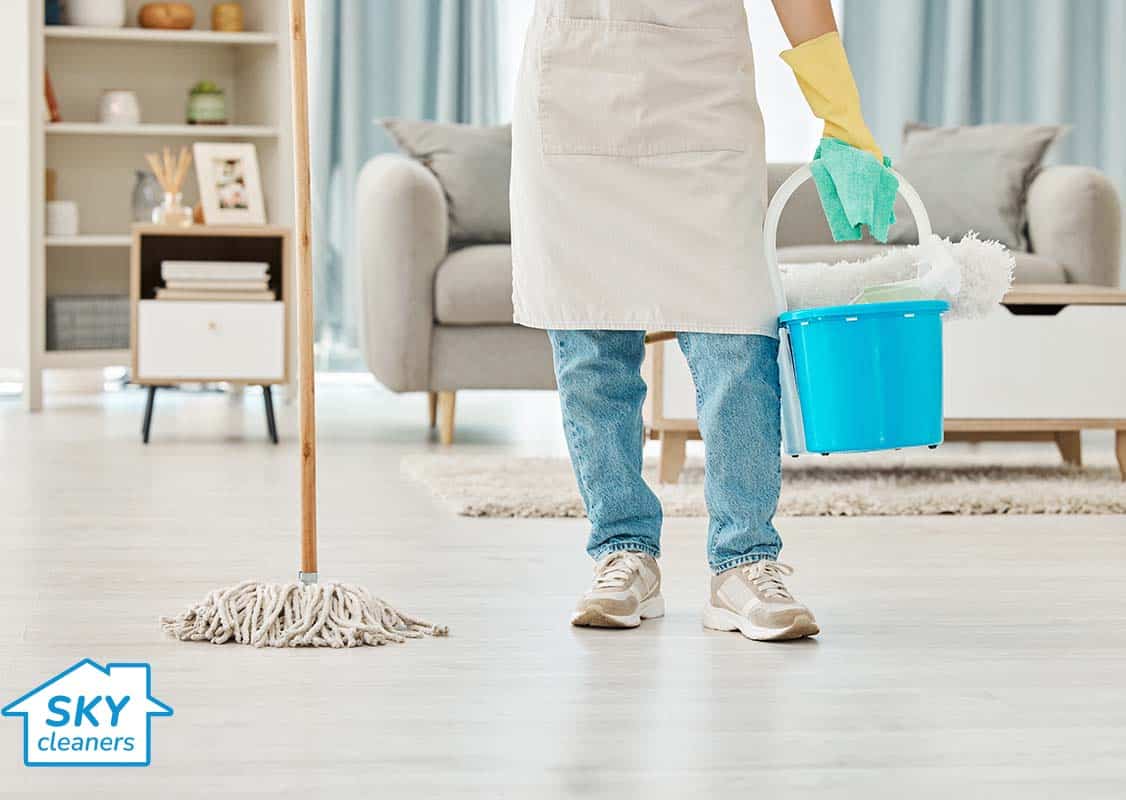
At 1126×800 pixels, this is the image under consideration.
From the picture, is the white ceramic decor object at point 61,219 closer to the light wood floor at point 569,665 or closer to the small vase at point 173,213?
the small vase at point 173,213

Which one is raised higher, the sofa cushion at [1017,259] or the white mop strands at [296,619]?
the sofa cushion at [1017,259]

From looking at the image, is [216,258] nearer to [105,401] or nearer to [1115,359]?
[105,401]

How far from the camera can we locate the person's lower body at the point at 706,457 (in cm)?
164

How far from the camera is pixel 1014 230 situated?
4.02 meters

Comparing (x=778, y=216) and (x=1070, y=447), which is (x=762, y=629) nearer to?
(x=778, y=216)

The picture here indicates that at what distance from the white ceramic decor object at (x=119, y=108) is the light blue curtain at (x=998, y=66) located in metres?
2.55

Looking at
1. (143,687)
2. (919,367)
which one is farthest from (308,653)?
(919,367)

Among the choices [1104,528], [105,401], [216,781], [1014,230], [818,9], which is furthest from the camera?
[105,401]

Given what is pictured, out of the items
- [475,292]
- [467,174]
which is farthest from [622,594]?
[467,174]

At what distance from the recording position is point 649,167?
1.64 meters

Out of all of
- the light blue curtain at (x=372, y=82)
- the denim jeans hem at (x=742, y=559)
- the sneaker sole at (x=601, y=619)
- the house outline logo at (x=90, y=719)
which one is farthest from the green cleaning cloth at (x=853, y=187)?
the light blue curtain at (x=372, y=82)

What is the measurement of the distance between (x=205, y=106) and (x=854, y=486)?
289cm

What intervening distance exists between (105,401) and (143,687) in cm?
410

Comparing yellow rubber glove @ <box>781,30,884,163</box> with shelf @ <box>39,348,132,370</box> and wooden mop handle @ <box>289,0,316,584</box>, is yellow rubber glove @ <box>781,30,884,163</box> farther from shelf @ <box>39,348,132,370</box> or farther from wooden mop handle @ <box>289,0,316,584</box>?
shelf @ <box>39,348,132,370</box>
